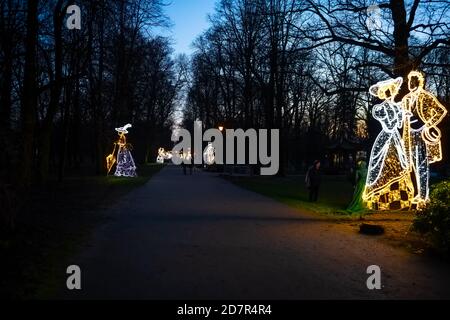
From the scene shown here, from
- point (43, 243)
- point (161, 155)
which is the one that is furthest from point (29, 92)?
point (161, 155)

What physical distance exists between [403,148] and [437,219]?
767cm

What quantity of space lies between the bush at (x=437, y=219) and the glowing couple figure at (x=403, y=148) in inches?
241

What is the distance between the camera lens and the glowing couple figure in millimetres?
17312

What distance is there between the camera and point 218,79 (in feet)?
173

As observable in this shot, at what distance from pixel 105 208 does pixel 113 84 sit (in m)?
27.5

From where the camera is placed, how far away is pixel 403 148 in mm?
17484

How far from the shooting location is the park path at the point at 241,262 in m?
6.91

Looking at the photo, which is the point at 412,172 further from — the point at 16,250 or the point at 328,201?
the point at 16,250

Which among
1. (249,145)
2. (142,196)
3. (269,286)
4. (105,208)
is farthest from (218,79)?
(269,286)

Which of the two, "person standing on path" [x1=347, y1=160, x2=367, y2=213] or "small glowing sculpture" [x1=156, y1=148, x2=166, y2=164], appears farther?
"small glowing sculpture" [x1=156, y1=148, x2=166, y2=164]

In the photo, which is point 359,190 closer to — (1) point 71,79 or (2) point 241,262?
(2) point 241,262

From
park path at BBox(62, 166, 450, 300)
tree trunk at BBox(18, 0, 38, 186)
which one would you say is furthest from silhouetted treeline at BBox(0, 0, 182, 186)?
park path at BBox(62, 166, 450, 300)

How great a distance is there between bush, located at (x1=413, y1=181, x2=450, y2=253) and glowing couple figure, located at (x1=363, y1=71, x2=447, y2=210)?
20.1 ft

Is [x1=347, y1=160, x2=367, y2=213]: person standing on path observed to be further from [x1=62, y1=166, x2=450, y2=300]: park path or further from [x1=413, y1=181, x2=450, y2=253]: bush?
[x1=413, y1=181, x2=450, y2=253]: bush
